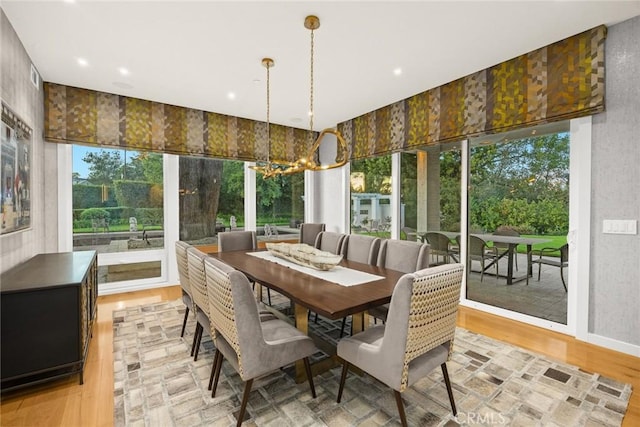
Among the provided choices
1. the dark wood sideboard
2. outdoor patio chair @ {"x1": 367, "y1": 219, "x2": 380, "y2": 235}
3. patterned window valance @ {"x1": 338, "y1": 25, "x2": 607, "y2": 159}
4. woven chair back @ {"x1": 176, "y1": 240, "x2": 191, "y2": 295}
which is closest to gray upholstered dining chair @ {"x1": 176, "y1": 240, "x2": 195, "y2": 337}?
woven chair back @ {"x1": 176, "y1": 240, "x2": 191, "y2": 295}

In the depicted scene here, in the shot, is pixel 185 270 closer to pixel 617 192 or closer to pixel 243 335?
pixel 243 335

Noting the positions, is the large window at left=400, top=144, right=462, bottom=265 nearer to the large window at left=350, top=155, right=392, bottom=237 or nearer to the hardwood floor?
the large window at left=350, top=155, right=392, bottom=237

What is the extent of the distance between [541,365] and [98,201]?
17.9 feet

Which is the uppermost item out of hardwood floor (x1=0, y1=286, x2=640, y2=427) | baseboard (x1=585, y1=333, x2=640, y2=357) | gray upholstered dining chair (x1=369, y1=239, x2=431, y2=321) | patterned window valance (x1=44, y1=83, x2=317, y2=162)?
patterned window valance (x1=44, y1=83, x2=317, y2=162)

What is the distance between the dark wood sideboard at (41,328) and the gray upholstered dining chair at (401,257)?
7.43ft

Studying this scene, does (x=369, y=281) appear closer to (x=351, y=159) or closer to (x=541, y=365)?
(x=541, y=365)

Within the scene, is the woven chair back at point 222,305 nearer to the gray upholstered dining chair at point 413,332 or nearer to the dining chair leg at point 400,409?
the gray upholstered dining chair at point 413,332

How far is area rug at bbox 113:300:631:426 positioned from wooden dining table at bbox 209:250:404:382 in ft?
1.00

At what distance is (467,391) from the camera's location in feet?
6.84

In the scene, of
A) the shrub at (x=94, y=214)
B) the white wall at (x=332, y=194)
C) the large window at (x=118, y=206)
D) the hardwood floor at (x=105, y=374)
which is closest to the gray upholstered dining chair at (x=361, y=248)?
the hardwood floor at (x=105, y=374)

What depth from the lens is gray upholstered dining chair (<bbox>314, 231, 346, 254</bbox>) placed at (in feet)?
11.7

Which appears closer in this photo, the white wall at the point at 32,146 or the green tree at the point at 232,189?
the white wall at the point at 32,146

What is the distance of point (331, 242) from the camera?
3.72 metres

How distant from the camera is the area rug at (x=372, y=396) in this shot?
1.82m
